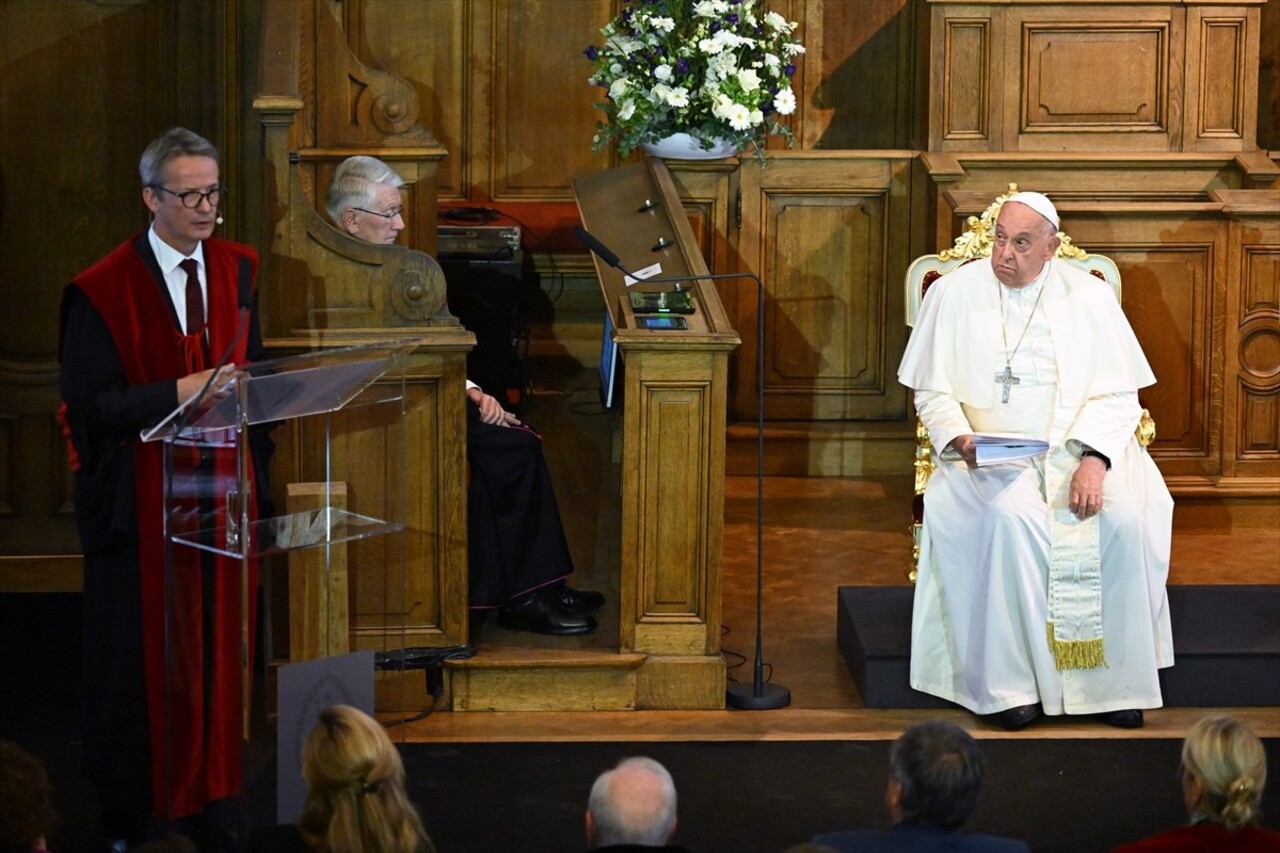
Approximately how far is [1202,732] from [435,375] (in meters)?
2.55

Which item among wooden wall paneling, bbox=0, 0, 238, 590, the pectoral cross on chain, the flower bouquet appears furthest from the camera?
the flower bouquet

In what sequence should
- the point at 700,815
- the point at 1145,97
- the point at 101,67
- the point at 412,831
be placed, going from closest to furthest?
the point at 412,831 < the point at 700,815 < the point at 101,67 < the point at 1145,97

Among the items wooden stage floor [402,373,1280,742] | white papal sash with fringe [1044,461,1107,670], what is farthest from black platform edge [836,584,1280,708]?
white papal sash with fringe [1044,461,1107,670]

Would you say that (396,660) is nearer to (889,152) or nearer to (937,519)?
(937,519)

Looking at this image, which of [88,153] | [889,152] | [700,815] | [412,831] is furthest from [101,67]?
[412,831]

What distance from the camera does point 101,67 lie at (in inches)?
272

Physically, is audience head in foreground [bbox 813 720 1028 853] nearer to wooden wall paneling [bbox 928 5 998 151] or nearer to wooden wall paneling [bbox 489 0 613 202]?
wooden wall paneling [bbox 928 5 998 151]

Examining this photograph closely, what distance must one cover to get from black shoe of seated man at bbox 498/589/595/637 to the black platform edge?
789 mm

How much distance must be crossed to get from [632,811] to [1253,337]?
4.85 m

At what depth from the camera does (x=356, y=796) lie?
321 centimetres

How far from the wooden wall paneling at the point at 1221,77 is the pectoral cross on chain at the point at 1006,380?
246 cm

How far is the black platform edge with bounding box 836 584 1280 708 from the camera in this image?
5.66 m

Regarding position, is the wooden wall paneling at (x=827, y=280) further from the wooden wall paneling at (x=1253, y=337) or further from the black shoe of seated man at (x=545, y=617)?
the black shoe of seated man at (x=545, y=617)

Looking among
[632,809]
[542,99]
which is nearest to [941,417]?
[632,809]
